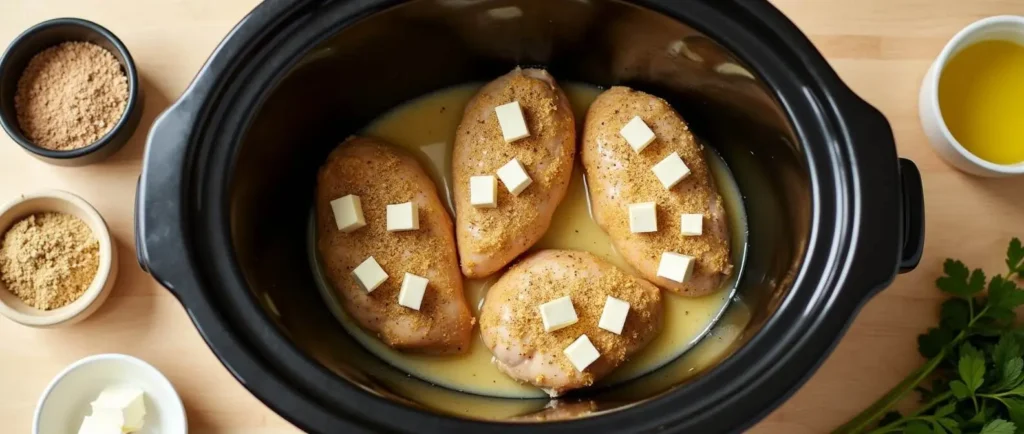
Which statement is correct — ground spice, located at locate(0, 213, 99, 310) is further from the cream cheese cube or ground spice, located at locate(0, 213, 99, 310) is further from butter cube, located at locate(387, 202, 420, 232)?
butter cube, located at locate(387, 202, 420, 232)

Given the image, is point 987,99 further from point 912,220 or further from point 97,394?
point 97,394

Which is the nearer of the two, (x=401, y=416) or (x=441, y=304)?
(x=401, y=416)

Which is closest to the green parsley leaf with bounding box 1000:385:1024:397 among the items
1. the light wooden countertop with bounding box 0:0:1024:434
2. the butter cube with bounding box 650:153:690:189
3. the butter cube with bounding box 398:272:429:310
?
the light wooden countertop with bounding box 0:0:1024:434

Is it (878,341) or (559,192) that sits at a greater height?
(559,192)

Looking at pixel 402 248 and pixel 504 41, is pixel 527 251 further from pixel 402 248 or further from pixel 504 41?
pixel 504 41

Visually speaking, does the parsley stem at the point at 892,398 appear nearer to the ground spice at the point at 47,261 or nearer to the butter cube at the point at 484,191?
the butter cube at the point at 484,191

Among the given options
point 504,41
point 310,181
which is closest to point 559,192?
point 504,41
